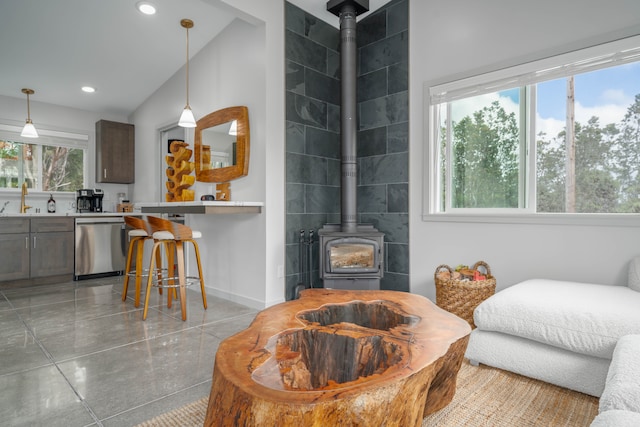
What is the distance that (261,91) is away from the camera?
3.32 m

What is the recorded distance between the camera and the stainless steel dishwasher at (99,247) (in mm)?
4785

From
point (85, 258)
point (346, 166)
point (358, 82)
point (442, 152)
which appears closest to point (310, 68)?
point (358, 82)

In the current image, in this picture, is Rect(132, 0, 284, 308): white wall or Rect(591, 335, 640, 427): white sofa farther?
Rect(132, 0, 284, 308): white wall

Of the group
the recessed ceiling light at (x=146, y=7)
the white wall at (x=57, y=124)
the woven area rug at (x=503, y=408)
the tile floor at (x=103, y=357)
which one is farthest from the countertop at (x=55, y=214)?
the woven area rug at (x=503, y=408)

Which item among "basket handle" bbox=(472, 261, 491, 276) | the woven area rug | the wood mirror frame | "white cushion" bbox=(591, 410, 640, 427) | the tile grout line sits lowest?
the tile grout line

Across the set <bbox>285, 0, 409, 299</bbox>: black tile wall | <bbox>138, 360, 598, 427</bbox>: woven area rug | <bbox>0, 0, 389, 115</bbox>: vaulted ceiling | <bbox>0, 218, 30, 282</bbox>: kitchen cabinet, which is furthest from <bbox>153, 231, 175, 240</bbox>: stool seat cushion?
<bbox>0, 218, 30, 282</bbox>: kitchen cabinet

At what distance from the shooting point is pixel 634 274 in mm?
2088

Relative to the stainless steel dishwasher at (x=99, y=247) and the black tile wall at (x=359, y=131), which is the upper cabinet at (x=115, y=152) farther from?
the black tile wall at (x=359, y=131)

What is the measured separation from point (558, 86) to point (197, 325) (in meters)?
3.27

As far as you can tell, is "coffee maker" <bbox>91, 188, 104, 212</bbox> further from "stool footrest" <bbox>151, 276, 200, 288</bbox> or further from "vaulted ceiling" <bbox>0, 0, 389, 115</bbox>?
"stool footrest" <bbox>151, 276, 200, 288</bbox>

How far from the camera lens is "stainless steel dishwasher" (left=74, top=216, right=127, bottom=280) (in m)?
4.79

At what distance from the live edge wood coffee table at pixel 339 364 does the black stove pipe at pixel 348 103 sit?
1.52 m

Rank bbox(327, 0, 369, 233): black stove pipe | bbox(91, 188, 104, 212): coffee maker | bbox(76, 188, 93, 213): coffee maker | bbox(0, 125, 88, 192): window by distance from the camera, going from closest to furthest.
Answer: bbox(327, 0, 369, 233): black stove pipe → bbox(0, 125, 88, 192): window → bbox(76, 188, 93, 213): coffee maker → bbox(91, 188, 104, 212): coffee maker

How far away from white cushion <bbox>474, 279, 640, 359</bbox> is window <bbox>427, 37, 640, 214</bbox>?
75cm
